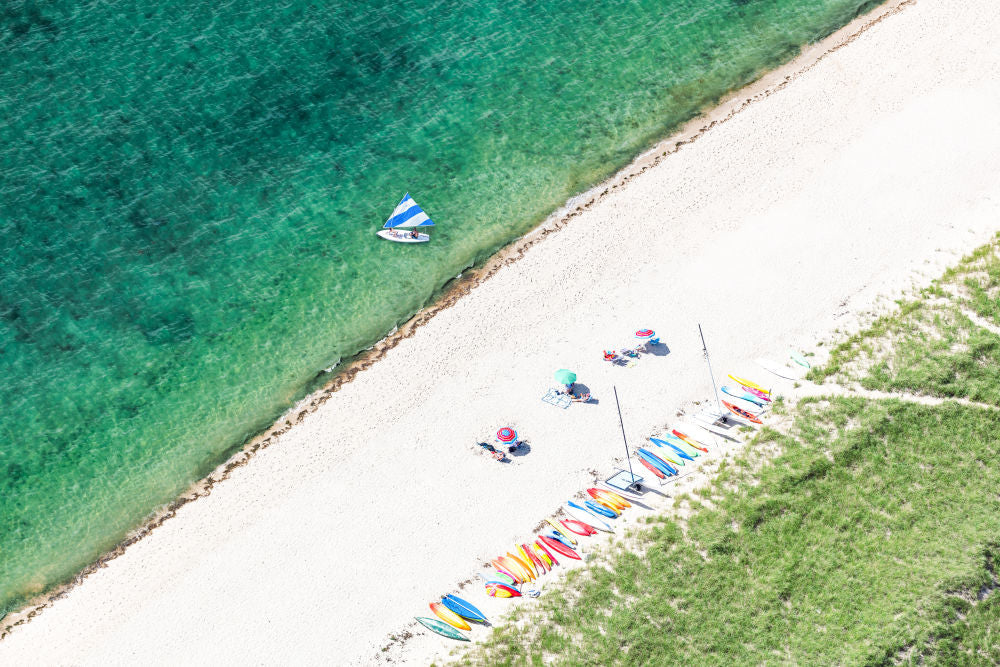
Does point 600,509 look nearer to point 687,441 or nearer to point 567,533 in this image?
point 567,533

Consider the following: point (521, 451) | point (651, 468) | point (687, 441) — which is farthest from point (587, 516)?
point (687, 441)

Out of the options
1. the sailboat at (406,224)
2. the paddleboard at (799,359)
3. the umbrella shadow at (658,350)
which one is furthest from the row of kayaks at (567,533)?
the sailboat at (406,224)

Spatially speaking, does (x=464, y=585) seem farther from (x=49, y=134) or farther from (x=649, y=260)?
(x=49, y=134)

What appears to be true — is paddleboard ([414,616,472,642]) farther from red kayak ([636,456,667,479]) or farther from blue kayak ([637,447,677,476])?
blue kayak ([637,447,677,476])

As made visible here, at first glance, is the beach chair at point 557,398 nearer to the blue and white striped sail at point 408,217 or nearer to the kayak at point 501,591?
the kayak at point 501,591

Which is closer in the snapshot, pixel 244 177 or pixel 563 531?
pixel 563 531

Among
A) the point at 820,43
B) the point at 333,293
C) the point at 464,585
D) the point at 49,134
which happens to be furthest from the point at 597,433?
the point at 49,134
